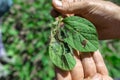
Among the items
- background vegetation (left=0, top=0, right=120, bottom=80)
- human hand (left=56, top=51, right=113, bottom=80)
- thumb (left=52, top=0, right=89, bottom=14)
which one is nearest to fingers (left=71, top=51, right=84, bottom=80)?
human hand (left=56, top=51, right=113, bottom=80)

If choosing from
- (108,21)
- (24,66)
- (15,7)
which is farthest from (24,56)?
(108,21)

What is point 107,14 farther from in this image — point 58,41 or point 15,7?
point 15,7

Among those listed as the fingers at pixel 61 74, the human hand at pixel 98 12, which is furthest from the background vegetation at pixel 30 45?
the fingers at pixel 61 74

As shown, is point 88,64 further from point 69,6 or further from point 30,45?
point 30,45

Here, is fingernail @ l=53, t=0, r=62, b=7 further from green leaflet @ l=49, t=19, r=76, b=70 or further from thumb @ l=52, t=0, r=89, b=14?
green leaflet @ l=49, t=19, r=76, b=70

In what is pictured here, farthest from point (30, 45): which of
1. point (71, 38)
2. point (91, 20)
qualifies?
point (71, 38)

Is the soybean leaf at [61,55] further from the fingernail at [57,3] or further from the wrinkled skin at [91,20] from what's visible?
the fingernail at [57,3]
